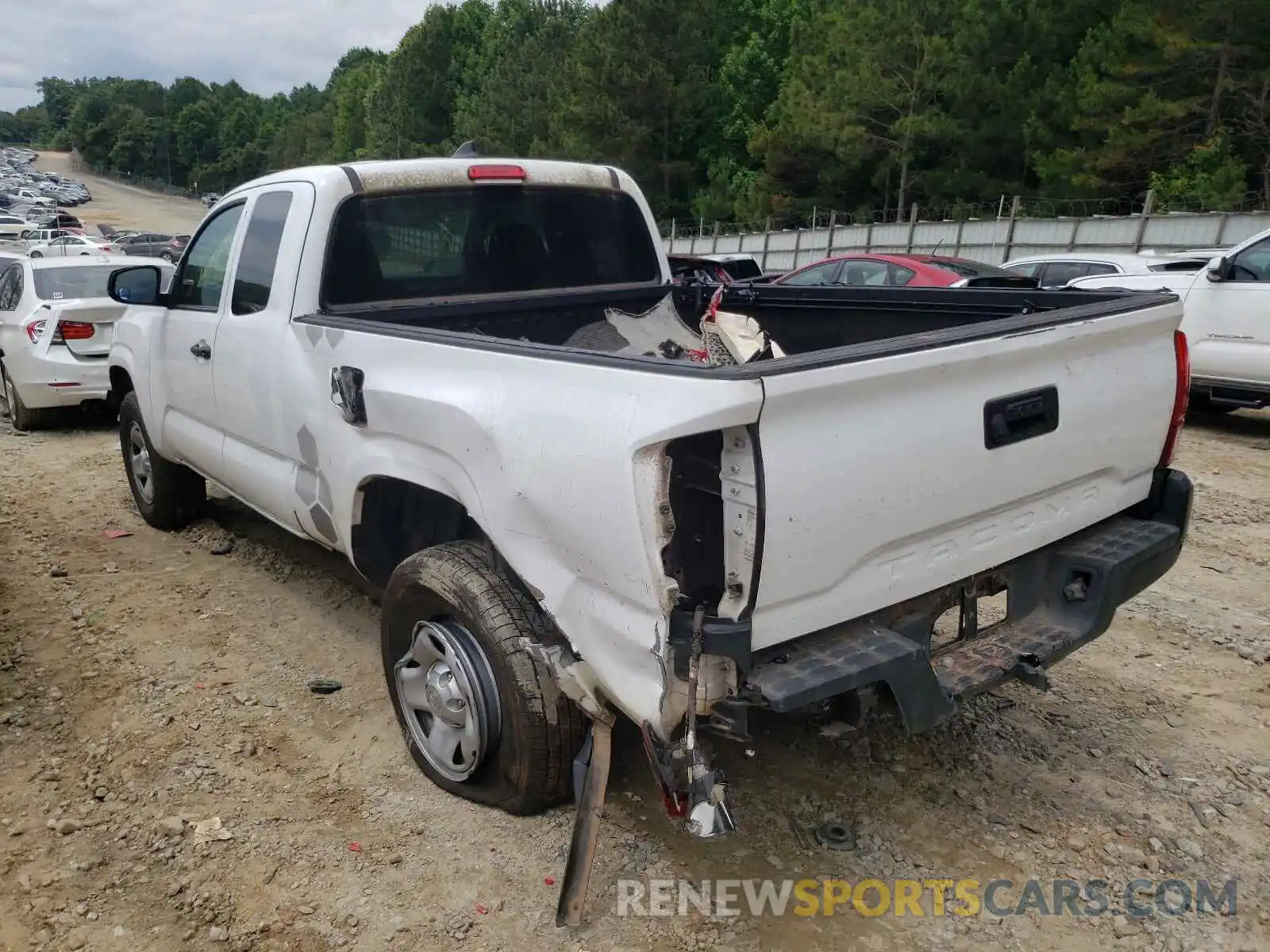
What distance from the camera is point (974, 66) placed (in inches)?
1353

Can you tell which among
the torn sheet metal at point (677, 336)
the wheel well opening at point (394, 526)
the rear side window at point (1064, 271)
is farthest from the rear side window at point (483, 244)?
the rear side window at point (1064, 271)

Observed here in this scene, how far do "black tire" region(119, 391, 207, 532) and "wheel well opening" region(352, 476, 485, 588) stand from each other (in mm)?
2535

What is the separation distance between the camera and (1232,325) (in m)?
8.34

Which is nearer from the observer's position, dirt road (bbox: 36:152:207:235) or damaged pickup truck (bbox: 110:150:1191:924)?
damaged pickup truck (bbox: 110:150:1191:924)

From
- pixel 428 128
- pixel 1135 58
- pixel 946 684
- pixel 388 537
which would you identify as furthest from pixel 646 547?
pixel 428 128

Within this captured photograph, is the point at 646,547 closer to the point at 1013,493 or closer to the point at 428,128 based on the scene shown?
the point at 1013,493

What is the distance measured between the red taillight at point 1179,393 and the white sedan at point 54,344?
25.3ft

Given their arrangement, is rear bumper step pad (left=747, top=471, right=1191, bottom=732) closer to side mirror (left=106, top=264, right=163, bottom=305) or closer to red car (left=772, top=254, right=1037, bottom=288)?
side mirror (left=106, top=264, right=163, bottom=305)

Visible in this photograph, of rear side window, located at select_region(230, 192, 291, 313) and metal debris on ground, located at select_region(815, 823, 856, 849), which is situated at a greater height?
rear side window, located at select_region(230, 192, 291, 313)

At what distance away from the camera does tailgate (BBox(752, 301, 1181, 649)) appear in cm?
221

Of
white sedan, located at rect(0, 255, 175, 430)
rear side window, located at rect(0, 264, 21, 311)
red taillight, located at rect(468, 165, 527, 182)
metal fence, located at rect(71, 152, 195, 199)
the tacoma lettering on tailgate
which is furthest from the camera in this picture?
metal fence, located at rect(71, 152, 195, 199)

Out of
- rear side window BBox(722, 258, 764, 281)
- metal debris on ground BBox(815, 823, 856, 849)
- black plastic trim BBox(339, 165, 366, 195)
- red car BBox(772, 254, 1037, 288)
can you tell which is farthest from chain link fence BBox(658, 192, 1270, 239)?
metal debris on ground BBox(815, 823, 856, 849)

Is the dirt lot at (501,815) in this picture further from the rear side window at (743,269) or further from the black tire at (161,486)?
the rear side window at (743,269)

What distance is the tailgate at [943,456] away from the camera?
2.21 metres
